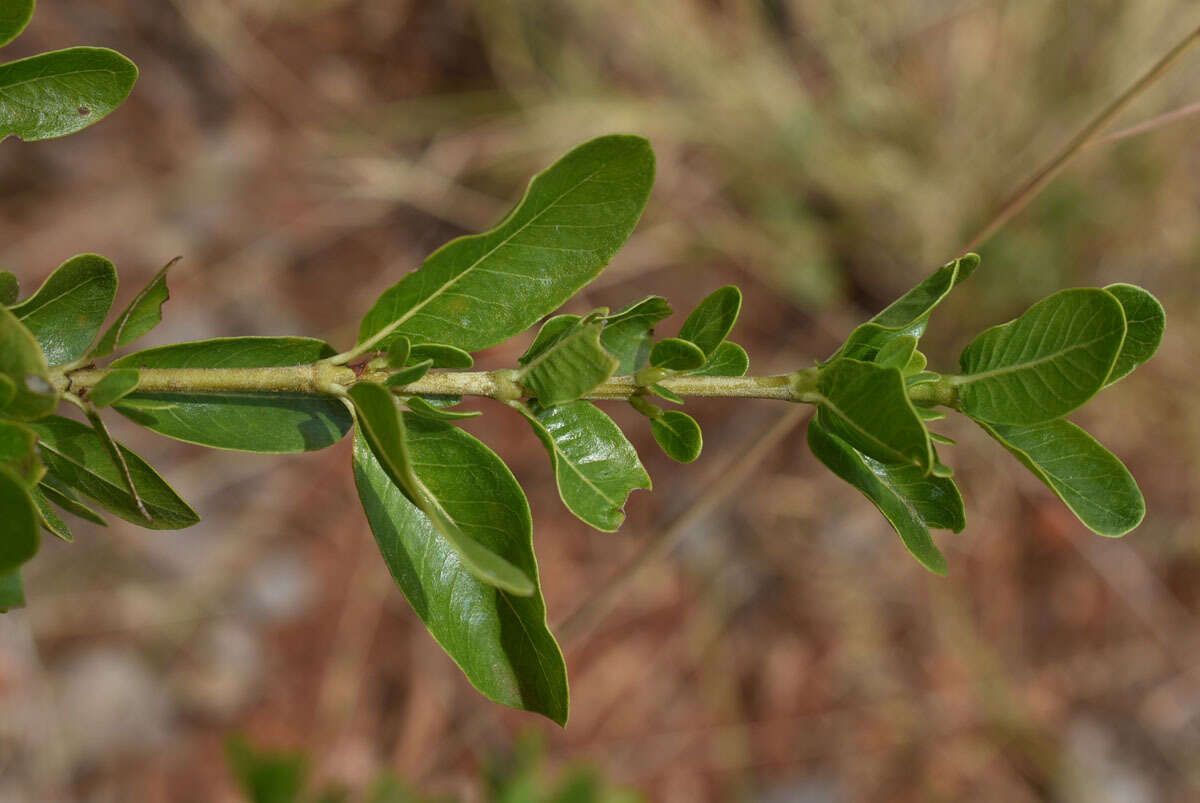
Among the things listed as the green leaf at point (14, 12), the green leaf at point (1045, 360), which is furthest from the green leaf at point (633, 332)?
the green leaf at point (14, 12)

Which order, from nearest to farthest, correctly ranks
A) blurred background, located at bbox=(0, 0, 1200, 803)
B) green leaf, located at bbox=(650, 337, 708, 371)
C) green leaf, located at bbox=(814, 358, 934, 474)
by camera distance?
green leaf, located at bbox=(814, 358, 934, 474)
green leaf, located at bbox=(650, 337, 708, 371)
blurred background, located at bbox=(0, 0, 1200, 803)

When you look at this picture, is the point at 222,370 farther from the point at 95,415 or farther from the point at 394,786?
the point at 394,786

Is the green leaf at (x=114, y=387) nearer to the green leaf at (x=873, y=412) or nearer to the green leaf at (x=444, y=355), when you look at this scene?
the green leaf at (x=444, y=355)

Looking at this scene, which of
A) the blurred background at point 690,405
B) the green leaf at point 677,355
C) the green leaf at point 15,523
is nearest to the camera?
the green leaf at point 15,523

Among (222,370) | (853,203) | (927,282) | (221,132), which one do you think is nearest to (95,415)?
(222,370)

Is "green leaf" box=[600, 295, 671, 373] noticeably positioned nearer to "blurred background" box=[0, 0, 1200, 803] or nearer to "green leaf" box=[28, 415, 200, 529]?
"green leaf" box=[28, 415, 200, 529]

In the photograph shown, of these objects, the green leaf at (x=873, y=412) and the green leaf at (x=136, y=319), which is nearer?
the green leaf at (x=873, y=412)

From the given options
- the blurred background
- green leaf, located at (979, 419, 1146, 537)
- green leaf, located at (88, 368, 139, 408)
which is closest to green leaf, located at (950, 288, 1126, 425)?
green leaf, located at (979, 419, 1146, 537)
